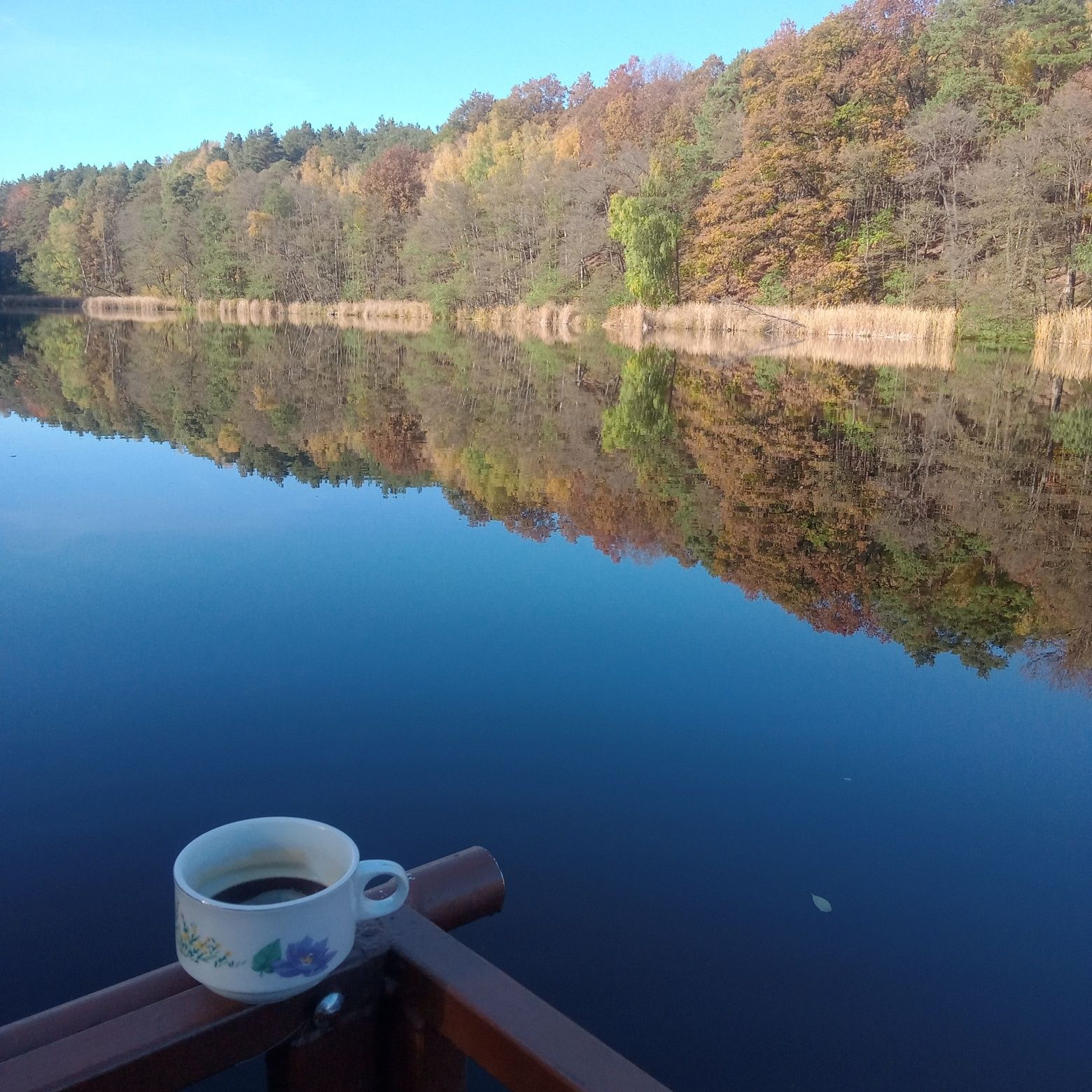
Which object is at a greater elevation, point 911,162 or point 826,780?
point 911,162

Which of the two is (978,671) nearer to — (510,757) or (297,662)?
(510,757)

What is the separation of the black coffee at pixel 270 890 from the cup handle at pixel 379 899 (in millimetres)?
56

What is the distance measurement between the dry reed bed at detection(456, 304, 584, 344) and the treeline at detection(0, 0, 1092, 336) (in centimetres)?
107

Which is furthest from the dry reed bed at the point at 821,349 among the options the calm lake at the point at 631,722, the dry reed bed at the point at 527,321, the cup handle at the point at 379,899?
the cup handle at the point at 379,899

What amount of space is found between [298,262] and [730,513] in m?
39.8

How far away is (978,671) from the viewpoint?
145 inches

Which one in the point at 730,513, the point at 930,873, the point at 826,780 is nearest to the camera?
the point at 930,873

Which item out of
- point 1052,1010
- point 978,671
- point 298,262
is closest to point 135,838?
point 1052,1010

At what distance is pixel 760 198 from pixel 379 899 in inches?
1190

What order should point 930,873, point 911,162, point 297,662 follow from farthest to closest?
point 911,162
point 297,662
point 930,873

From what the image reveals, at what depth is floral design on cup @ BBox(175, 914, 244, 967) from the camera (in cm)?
91

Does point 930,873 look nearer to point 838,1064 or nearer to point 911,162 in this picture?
point 838,1064

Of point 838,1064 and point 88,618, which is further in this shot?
point 88,618

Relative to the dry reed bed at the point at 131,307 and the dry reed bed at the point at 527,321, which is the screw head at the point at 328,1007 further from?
the dry reed bed at the point at 131,307
